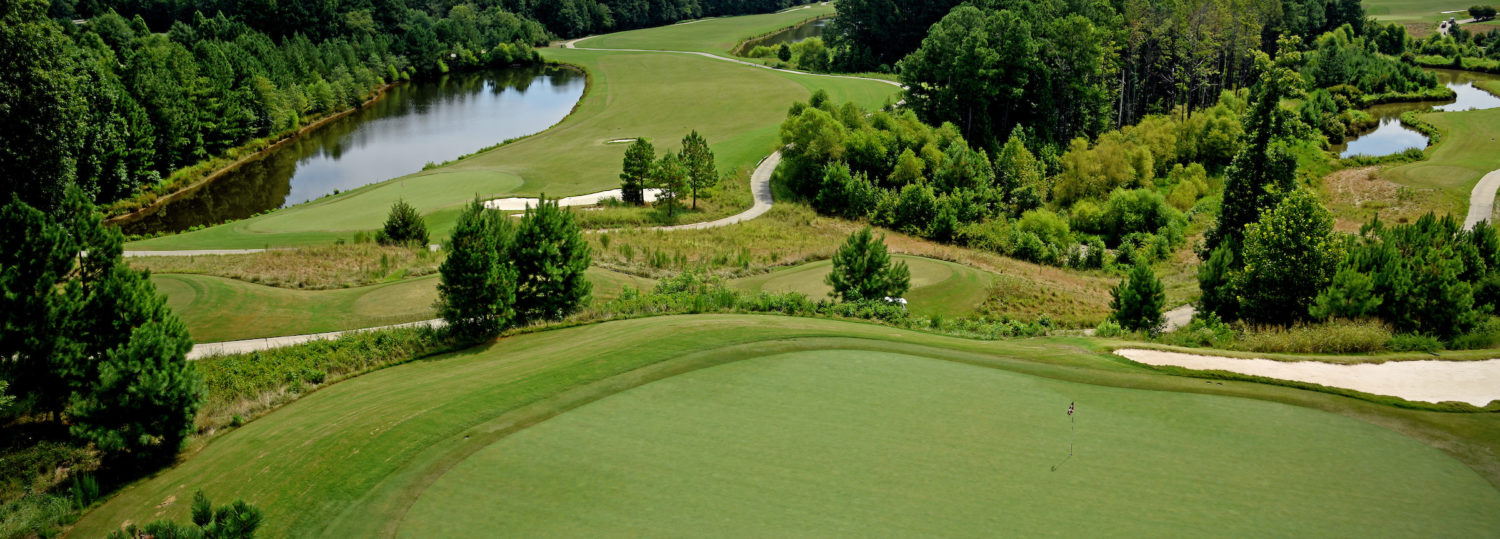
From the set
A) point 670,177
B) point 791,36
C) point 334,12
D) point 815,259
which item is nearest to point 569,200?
point 670,177

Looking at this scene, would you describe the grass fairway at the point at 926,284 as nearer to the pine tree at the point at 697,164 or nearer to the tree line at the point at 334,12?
the pine tree at the point at 697,164

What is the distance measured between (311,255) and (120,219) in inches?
1359

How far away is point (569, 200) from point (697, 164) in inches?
434

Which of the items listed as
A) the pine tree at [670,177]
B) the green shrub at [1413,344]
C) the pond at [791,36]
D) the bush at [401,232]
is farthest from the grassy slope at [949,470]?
the pond at [791,36]

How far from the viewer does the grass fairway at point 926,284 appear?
124ft

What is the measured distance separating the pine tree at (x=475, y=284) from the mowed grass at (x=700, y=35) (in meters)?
123

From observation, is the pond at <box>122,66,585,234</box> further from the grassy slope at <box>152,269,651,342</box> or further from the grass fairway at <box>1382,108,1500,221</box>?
the grass fairway at <box>1382,108,1500,221</box>

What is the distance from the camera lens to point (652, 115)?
98.9 meters

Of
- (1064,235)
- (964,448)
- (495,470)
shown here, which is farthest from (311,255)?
(1064,235)

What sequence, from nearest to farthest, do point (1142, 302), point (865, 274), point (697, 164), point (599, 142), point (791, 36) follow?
point (1142, 302) → point (865, 274) → point (697, 164) → point (599, 142) → point (791, 36)

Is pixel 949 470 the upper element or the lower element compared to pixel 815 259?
upper

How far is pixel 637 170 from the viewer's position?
64000mm

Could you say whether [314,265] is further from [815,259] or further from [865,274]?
[865,274]

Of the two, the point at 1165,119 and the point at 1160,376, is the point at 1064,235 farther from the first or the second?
the point at 1160,376
